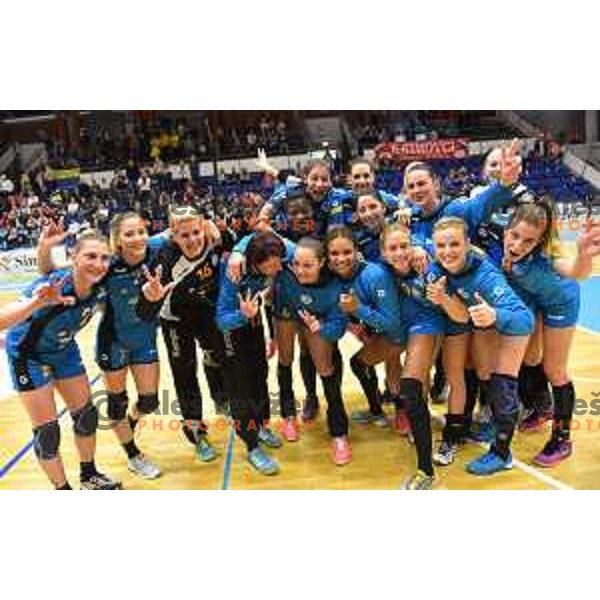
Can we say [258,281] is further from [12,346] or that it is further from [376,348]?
Result: [12,346]

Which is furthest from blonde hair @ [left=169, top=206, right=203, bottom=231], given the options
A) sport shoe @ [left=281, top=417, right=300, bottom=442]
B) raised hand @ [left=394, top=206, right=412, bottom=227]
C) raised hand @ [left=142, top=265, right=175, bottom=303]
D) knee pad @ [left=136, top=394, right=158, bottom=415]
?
sport shoe @ [left=281, top=417, right=300, bottom=442]

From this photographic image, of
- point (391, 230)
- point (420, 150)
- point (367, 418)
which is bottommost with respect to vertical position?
point (367, 418)

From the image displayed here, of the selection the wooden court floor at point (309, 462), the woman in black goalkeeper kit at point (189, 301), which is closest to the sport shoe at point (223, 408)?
the wooden court floor at point (309, 462)

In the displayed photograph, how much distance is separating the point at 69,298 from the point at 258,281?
37.0 inches

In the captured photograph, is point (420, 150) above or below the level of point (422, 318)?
above

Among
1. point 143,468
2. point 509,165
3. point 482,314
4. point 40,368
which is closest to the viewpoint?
point 482,314

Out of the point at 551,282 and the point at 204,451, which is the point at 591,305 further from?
the point at 204,451

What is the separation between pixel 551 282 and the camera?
3105 mm

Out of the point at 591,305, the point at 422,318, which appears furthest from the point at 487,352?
the point at 591,305

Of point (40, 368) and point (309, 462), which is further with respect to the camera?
point (309, 462)

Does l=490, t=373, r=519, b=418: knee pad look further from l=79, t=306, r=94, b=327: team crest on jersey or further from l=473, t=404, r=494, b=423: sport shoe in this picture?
l=79, t=306, r=94, b=327: team crest on jersey

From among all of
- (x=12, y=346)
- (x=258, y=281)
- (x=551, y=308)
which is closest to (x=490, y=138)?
(x=551, y=308)

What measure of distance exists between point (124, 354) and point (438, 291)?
5.45 ft
